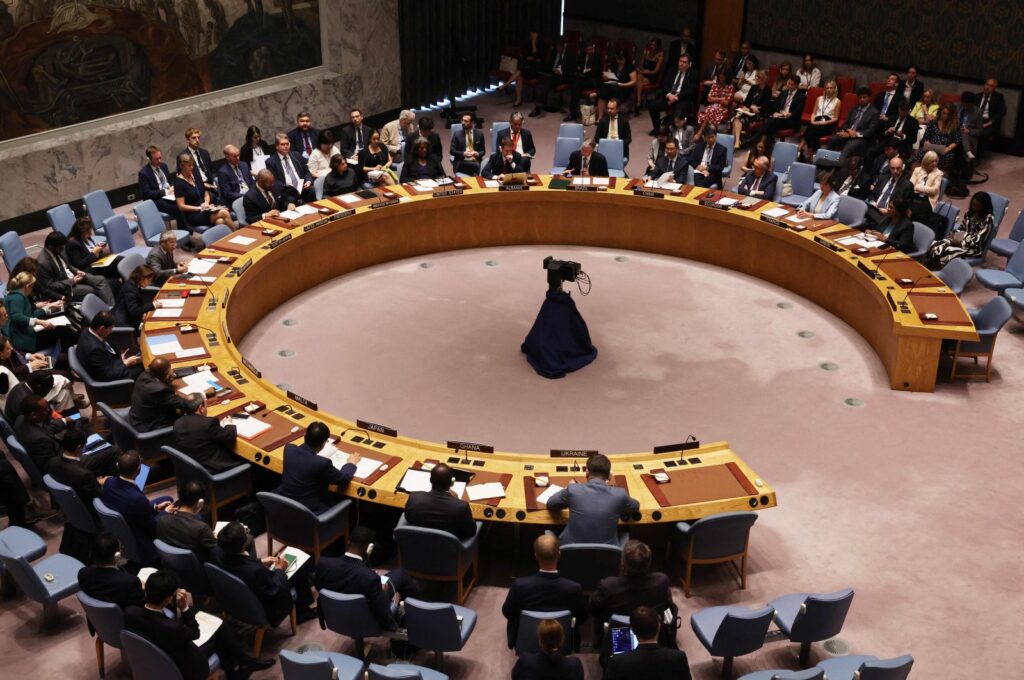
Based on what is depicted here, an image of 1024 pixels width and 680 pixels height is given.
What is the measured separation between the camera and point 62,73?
1334cm

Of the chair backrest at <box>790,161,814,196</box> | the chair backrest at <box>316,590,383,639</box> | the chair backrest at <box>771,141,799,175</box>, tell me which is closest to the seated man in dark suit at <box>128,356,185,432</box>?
the chair backrest at <box>316,590,383,639</box>

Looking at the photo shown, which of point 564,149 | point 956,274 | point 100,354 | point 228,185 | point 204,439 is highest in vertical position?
point 564,149

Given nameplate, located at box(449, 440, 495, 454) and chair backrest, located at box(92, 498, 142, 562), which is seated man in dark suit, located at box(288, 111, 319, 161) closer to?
nameplate, located at box(449, 440, 495, 454)

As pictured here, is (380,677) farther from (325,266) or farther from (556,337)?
(325,266)

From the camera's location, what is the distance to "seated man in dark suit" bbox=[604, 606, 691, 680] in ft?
17.8

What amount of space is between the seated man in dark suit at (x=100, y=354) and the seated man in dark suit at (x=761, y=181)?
7.46 metres

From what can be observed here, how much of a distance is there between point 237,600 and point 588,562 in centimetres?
212

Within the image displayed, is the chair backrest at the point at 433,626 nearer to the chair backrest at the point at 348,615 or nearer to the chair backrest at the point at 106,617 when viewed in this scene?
the chair backrest at the point at 348,615

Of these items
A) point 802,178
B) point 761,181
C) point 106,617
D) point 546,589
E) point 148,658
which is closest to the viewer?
point 148,658

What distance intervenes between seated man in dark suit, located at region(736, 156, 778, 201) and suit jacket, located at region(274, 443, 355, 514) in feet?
24.2

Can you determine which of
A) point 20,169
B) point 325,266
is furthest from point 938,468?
point 20,169

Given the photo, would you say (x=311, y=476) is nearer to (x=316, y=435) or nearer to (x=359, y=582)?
(x=316, y=435)

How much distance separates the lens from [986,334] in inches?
387

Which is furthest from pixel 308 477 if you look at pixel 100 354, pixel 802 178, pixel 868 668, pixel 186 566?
pixel 802 178
